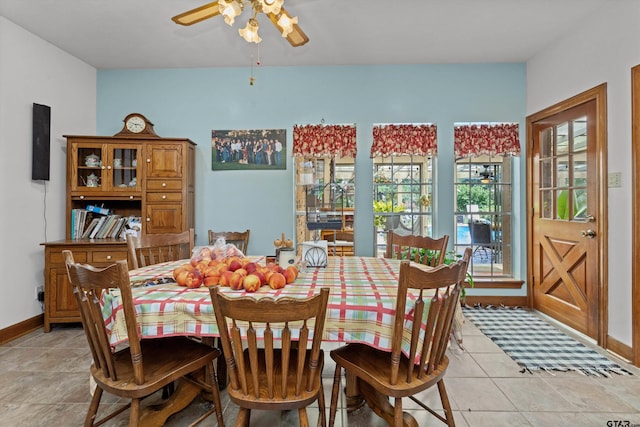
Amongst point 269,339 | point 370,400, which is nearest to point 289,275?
point 269,339

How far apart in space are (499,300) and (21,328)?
4.82m

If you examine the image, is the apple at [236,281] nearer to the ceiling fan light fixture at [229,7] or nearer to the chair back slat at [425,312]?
the chair back slat at [425,312]

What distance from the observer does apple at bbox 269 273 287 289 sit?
62.0 inches

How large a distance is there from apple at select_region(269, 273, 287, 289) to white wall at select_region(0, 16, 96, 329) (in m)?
2.86

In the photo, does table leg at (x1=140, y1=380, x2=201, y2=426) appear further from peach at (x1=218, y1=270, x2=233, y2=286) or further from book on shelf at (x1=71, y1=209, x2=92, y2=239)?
book on shelf at (x1=71, y1=209, x2=92, y2=239)

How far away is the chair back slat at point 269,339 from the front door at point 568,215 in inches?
110

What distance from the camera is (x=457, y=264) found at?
4.58 feet

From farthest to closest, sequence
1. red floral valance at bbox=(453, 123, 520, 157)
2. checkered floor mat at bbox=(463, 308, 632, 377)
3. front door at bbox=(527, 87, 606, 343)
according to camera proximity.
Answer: red floral valance at bbox=(453, 123, 520, 157)
front door at bbox=(527, 87, 606, 343)
checkered floor mat at bbox=(463, 308, 632, 377)

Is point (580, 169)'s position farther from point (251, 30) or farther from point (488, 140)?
point (251, 30)

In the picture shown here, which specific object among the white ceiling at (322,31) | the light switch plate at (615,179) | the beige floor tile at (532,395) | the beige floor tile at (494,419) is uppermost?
the white ceiling at (322,31)

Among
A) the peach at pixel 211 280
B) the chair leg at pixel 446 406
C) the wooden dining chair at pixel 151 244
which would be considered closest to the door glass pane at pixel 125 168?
the wooden dining chair at pixel 151 244

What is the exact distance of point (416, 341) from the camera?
133 cm

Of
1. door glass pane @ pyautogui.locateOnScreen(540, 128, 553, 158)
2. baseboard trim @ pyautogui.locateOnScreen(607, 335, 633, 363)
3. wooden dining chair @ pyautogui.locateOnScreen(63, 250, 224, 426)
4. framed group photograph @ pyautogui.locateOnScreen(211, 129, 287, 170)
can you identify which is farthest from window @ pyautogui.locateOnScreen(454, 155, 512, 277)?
wooden dining chair @ pyautogui.locateOnScreen(63, 250, 224, 426)

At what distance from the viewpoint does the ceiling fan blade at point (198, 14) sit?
196cm
